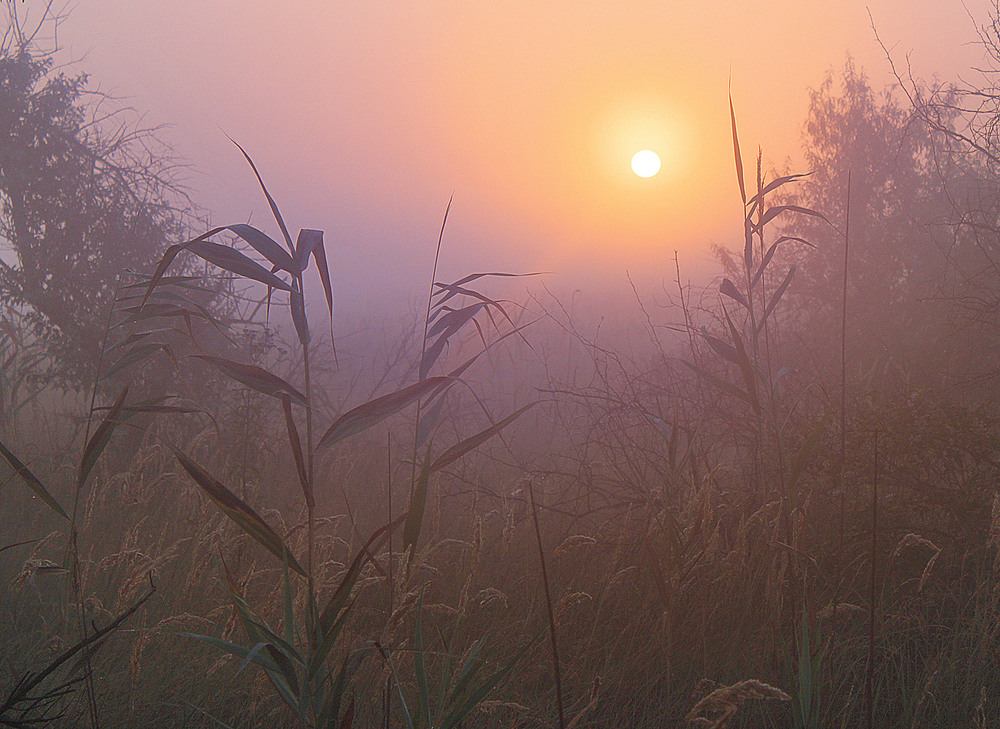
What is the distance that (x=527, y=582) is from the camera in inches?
113

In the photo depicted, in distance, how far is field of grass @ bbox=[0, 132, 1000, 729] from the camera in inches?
56.8

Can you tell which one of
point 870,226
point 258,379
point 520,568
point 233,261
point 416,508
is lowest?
point 520,568

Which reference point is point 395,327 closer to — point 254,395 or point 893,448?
point 254,395

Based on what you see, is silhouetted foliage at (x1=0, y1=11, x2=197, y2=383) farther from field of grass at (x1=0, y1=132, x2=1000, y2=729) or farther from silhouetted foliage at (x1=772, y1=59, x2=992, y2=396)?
silhouetted foliage at (x1=772, y1=59, x2=992, y2=396)

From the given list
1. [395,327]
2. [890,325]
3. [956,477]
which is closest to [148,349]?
Answer: [956,477]

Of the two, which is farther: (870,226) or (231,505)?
(870,226)

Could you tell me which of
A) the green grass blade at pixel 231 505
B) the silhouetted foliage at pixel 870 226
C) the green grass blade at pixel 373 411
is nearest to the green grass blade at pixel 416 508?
the green grass blade at pixel 373 411

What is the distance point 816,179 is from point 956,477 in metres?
13.5

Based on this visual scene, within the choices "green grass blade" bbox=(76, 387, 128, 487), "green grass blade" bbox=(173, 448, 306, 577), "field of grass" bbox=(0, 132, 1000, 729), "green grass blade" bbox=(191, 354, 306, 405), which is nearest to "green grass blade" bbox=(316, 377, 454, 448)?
"field of grass" bbox=(0, 132, 1000, 729)

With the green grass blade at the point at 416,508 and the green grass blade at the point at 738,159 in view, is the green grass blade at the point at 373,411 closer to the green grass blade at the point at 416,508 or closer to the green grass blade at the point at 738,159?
the green grass blade at the point at 416,508

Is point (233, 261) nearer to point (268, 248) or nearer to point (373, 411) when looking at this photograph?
point (268, 248)

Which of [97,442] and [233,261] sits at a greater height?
[233,261]

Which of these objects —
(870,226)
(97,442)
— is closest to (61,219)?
(97,442)

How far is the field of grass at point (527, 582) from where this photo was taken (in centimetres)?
144
